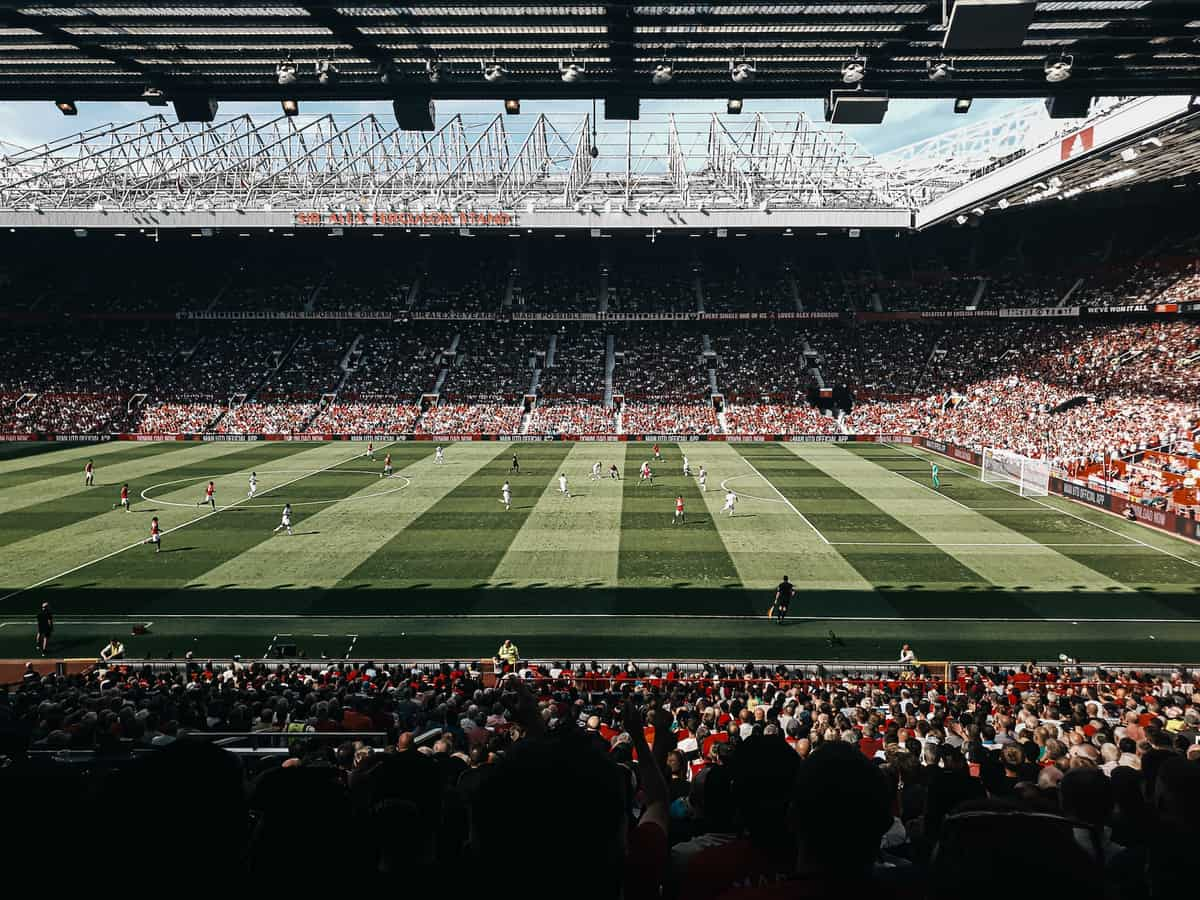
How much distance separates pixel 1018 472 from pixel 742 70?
3698cm

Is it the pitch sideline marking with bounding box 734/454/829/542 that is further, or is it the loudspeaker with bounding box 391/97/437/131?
the pitch sideline marking with bounding box 734/454/829/542

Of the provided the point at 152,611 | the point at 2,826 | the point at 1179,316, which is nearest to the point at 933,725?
the point at 2,826

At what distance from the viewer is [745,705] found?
1241 cm

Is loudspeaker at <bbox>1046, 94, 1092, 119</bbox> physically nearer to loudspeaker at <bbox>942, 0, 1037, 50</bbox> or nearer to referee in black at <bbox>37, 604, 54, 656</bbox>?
loudspeaker at <bbox>942, 0, 1037, 50</bbox>

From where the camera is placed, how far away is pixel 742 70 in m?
11.0

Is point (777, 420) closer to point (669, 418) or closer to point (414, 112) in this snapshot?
point (669, 418)

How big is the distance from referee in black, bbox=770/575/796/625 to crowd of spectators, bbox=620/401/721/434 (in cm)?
4058

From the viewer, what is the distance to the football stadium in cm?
292

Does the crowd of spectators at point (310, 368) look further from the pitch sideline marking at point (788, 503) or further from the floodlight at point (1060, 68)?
the floodlight at point (1060, 68)

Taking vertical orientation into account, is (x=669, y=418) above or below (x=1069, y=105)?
below

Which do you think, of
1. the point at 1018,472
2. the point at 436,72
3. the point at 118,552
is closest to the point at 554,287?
the point at 1018,472

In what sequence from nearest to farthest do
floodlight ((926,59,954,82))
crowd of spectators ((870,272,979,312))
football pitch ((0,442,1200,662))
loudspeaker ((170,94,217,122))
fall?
floodlight ((926,59,954,82)) < loudspeaker ((170,94,217,122)) < football pitch ((0,442,1200,662)) < crowd of spectators ((870,272,979,312))

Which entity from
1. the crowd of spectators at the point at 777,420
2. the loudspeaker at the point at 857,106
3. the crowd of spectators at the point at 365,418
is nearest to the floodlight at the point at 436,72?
the loudspeaker at the point at 857,106

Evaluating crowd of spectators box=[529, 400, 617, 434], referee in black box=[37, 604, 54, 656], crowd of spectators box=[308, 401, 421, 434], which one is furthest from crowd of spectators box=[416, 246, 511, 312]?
referee in black box=[37, 604, 54, 656]
